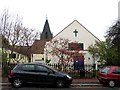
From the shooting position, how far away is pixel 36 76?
19406 mm

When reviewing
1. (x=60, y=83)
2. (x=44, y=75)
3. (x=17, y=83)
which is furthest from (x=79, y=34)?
(x=17, y=83)

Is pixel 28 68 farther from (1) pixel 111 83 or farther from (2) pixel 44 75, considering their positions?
(1) pixel 111 83

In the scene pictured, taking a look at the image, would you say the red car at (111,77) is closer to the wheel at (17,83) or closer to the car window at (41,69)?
the car window at (41,69)

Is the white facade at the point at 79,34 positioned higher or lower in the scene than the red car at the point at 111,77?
higher

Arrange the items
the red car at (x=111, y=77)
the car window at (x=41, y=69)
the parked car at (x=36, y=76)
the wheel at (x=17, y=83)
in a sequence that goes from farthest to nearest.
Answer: the red car at (x=111, y=77), the car window at (x=41, y=69), the parked car at (x=36, y=76), the wheel at (x=17, y=83)

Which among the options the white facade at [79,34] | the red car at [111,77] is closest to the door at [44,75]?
the red car at [111,77]

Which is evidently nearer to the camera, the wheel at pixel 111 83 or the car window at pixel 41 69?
the car window at pixel 41 69

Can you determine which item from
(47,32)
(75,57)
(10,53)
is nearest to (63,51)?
(75,57)

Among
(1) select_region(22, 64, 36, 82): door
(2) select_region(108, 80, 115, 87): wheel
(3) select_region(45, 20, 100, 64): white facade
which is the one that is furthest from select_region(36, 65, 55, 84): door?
(3) select_region(45, 20, 100, 64): white facade

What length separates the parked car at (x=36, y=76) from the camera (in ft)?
63.6

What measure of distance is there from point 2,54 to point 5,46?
2502mm

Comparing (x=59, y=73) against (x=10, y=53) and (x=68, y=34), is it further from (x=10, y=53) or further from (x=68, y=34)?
(x=68, y=34)

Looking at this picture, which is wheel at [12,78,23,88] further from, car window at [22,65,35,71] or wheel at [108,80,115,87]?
wheel at [108,80,115,87]

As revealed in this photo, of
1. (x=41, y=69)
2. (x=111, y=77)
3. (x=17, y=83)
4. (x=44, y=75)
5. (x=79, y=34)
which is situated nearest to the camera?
(x=17, y=83)
